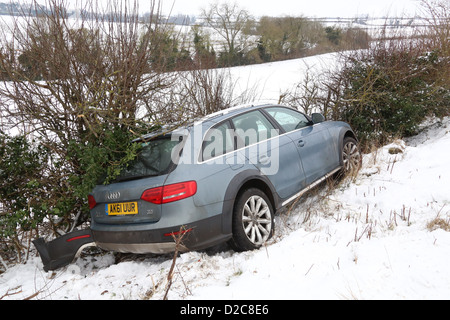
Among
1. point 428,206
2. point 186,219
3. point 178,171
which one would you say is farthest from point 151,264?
point 428,206

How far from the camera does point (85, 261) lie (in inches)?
177

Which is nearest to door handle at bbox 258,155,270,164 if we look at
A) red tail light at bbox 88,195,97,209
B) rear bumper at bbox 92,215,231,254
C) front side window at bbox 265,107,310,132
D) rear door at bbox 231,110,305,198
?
rear door at bbox 231,110,305,198

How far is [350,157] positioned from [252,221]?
9.11 ft

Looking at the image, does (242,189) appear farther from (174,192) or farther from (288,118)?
(288,118)

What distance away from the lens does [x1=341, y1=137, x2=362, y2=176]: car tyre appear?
575 centimetres

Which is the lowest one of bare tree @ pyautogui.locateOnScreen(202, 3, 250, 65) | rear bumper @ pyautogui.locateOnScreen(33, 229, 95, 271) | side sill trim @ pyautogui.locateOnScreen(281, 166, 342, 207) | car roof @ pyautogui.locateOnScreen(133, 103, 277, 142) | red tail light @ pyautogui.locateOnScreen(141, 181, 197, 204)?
rear bumper @ pyautogui.locateOnScreen(33, 229, 95, 271)

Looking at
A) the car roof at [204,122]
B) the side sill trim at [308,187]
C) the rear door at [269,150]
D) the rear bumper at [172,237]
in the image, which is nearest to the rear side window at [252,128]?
the rear door at [269,150]

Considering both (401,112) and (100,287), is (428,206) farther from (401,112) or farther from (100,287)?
(401,112)

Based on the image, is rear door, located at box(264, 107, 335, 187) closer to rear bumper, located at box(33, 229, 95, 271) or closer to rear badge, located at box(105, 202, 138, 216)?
rear badge, located at box(105, 202, 138, 216)

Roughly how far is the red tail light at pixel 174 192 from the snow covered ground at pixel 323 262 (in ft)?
2.18

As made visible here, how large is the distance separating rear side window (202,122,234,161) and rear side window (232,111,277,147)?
0.50 ft

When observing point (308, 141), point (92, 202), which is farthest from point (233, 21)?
point (92, 202)

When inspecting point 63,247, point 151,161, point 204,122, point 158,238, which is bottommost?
point 63,247

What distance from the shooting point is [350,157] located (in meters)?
5.90
